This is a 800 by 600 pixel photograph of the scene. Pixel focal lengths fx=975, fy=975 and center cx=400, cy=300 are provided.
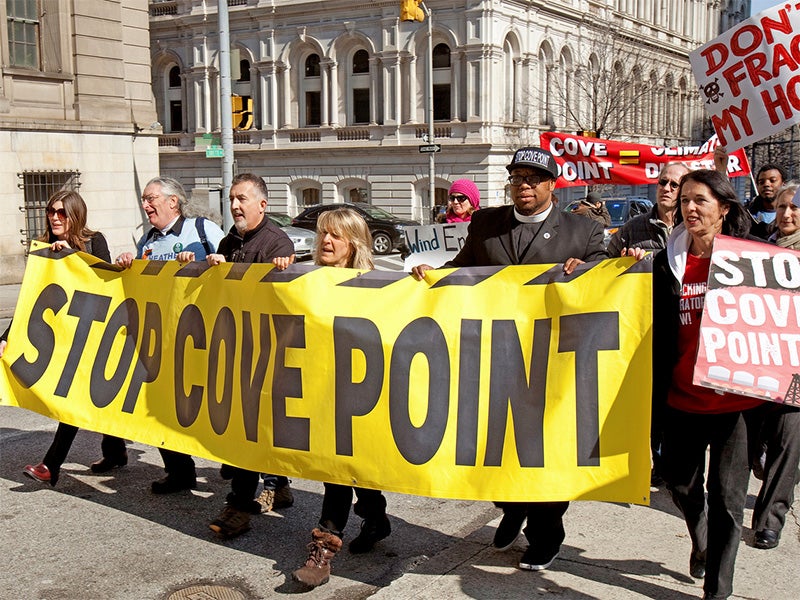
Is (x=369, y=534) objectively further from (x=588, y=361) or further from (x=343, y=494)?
(x=588, y=361)

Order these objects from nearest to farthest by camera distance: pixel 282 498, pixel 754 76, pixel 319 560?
pixel 319 560, pixel 282 498, pixel 754 76

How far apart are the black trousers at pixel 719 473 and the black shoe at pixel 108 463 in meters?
4.03

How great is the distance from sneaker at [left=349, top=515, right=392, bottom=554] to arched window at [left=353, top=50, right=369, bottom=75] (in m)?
39.1

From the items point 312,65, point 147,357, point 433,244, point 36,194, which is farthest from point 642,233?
point 312,65

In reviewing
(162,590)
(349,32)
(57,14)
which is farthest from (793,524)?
(349,32)

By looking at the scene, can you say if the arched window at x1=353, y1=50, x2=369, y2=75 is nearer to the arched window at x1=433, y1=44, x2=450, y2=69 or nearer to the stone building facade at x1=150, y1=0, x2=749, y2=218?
the stone building facade at x1=150, y1=0, x2=749, y2=218

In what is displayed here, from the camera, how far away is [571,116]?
1781 inches

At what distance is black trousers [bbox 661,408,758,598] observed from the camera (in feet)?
13.6

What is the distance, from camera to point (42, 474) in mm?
6230

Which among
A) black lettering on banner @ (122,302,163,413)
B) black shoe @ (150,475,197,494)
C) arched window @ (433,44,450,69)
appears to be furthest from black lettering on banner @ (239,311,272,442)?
arched window @ (433,44,450,69)

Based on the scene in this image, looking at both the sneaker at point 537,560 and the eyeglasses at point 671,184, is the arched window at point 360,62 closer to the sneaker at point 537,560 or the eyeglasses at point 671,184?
the eyeglasses at point 671,184

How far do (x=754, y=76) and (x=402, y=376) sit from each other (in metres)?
4.35

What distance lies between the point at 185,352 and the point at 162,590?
1368mm

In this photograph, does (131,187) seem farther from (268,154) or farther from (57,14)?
(268,154)
